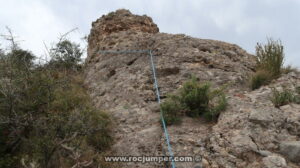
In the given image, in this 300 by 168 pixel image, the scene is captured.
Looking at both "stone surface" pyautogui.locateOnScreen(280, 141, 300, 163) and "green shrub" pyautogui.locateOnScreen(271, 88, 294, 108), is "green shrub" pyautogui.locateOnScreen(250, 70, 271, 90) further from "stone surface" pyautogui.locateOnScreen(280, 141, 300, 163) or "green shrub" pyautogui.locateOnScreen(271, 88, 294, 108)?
"stone surface" pyautogui.locateOnScreen(280, 141, 300, 163)

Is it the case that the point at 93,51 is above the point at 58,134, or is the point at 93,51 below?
above

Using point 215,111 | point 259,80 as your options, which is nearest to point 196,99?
point 215,111

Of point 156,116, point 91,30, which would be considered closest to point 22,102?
point 156,116

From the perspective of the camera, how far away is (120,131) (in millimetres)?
4520

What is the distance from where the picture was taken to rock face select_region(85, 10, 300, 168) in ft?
11.5

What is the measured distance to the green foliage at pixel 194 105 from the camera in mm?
4285

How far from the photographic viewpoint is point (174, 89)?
210 inches

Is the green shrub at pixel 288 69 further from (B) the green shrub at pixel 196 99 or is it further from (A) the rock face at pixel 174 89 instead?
(B) the green shrub at pixel 196 99

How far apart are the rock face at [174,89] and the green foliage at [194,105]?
14cm

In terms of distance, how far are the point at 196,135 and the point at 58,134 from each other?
6.43 feet

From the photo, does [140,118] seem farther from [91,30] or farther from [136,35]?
[91,30]

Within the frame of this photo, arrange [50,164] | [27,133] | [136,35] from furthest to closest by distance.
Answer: [136,35]
[27,133]
[50,164]

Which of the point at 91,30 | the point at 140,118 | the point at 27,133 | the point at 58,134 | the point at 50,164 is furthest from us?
the point at 91,30

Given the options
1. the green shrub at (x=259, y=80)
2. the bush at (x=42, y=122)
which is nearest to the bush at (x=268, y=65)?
the green shrub at (x=259, y=80)
